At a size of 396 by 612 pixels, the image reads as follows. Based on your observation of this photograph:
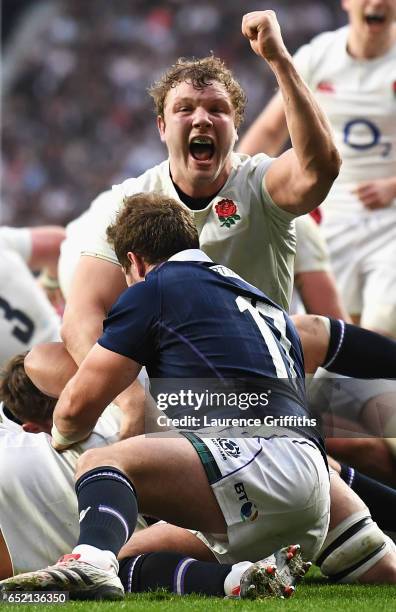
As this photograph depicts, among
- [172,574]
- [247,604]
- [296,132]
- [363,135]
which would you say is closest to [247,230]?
[296,132]

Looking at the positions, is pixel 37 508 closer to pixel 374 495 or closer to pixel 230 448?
pixel 230 448

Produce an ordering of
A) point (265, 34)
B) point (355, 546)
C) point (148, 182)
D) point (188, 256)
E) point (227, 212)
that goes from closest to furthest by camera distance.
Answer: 1. point (188, 256)
2. point (355, 546)
3. point (265, 34)
4. point (227, 212)
5. point (148, 182)

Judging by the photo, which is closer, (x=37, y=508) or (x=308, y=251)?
(x=37, y=508)

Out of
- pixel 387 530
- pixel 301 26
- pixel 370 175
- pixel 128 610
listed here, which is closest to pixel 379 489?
pixel 387 530

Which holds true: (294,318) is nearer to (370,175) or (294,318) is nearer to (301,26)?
(370,175)

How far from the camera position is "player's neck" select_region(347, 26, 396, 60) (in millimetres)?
8359

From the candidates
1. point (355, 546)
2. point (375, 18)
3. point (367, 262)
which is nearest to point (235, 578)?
point (355, 546)

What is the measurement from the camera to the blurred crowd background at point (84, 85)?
15.1 metres

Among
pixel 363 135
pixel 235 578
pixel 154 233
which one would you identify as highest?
pixel 363 135

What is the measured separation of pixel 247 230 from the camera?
192 inches

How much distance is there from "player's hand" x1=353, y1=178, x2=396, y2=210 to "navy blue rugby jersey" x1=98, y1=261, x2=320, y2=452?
14.7 feet

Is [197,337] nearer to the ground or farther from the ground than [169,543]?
farther from the ground

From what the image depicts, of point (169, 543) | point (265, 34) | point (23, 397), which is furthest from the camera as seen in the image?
point (23, 397)

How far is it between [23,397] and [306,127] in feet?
4.77
